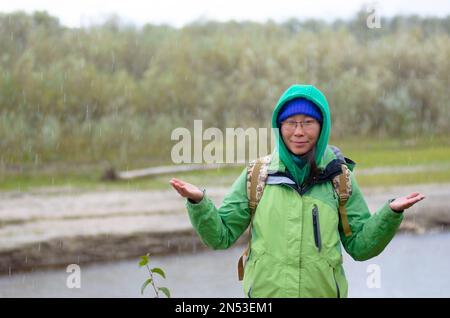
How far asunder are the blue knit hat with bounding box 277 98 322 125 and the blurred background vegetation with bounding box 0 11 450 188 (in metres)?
10.3

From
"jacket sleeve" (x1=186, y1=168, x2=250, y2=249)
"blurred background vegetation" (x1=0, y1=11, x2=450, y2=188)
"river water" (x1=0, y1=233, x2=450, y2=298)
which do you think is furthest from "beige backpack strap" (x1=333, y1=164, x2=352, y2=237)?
"blurred background vegetation" (x1=0, y1=11, x2=450, y2=188)

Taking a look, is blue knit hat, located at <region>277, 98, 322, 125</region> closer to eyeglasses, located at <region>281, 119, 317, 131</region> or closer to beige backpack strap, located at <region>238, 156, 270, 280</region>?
eyeglasses, located at <region>281, 119, 317, 131</region>

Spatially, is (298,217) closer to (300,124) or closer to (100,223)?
(300,124)

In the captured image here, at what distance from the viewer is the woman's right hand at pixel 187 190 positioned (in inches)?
75.6

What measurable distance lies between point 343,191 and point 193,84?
38.4 feet

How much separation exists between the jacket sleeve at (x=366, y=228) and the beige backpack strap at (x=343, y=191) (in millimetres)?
25

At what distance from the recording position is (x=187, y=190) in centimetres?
193

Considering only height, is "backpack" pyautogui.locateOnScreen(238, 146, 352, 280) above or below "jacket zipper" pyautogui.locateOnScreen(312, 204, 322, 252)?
above

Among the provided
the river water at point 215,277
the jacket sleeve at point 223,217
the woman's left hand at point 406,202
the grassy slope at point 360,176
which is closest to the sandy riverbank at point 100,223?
the grassy slope at point 360,176

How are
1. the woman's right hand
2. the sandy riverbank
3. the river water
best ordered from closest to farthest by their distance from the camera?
the woman's right hand, the river water, the sandy riverbank

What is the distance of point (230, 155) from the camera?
13008 millimetres

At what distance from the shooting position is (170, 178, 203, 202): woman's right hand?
192 cm
